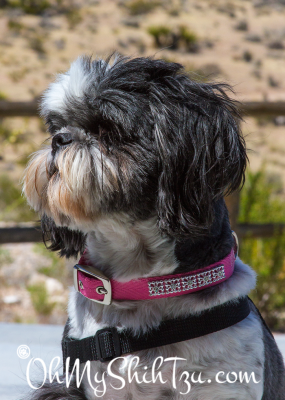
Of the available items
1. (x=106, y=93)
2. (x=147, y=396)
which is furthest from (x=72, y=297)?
(x=106, y=93)

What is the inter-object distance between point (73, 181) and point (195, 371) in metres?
0.67

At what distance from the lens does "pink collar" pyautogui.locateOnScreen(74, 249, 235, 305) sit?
141 centimetres

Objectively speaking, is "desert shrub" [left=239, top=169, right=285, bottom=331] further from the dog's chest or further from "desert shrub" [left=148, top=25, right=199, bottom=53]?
"desert shrub" [left=148, top=25, right=199, bottom=53]

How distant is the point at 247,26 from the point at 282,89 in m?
4.12

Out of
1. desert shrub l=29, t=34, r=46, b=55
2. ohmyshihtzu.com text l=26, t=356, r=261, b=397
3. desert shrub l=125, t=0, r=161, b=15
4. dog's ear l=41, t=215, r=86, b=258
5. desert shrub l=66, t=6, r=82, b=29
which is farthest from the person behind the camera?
desert shrub l=125, t=0, r=161, b=15

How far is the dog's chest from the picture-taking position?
4.47 ft

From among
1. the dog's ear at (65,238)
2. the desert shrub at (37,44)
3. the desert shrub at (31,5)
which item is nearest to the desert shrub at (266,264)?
the dog's ear at (65,238)

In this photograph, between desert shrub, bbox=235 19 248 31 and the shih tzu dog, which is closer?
the shih tzu dog

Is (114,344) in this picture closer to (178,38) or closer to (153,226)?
(153,226)

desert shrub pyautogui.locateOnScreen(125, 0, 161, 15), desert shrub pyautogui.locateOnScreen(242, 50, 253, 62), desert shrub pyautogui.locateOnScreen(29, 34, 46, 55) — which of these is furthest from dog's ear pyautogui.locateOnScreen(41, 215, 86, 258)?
desert shrub pyautogui.locateOnScreen(125, 0, 161, 15)

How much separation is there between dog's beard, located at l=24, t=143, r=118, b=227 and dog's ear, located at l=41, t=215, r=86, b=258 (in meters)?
0.22

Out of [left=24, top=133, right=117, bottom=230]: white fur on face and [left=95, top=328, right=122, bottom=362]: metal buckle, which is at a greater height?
[left=24, top=133, right=117, bottom=230]: white fur on face

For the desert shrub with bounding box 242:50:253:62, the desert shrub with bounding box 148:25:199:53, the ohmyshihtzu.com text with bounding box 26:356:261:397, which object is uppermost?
the ohmyshihtzu.com text with bounding box 26:356:261:397

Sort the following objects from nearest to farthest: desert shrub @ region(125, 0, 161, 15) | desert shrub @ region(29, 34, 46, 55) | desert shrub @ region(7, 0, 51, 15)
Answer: desert shrub @ region(29, 34, 46, 55) < desert shrub @ region(7, 0, 51, 15) < desert shrub @ region(125, 0, 161, 15)
